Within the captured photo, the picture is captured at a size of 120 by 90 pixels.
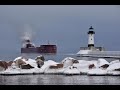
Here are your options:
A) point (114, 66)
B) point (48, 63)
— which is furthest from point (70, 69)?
point (114, 66)

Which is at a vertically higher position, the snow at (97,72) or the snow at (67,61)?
the snow at (67,61)

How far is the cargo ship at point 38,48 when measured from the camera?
3.90 m

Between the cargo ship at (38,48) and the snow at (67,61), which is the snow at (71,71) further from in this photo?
the cargo ship at (38,48)

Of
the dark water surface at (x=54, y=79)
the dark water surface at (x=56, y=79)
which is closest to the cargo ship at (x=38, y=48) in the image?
the dark water surface at (x=54, y=79)

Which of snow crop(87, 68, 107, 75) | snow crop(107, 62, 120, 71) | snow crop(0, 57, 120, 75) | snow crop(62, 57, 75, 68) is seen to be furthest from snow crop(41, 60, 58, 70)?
snow crop(107, 62, 120, 71)

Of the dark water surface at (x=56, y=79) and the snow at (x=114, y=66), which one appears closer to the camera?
the dark water surface at (x=56, y=79)

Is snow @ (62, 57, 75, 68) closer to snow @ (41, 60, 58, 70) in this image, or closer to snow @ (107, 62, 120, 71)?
snow @ (41, 60, 58, 70)

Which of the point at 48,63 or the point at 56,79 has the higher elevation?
the point at 48,63

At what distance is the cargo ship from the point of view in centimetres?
390

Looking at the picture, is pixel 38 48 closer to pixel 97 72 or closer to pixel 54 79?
pixel 54 79

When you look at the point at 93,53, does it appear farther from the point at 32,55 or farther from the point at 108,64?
the point at 32,55

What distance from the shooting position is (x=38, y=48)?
13.0 ft
